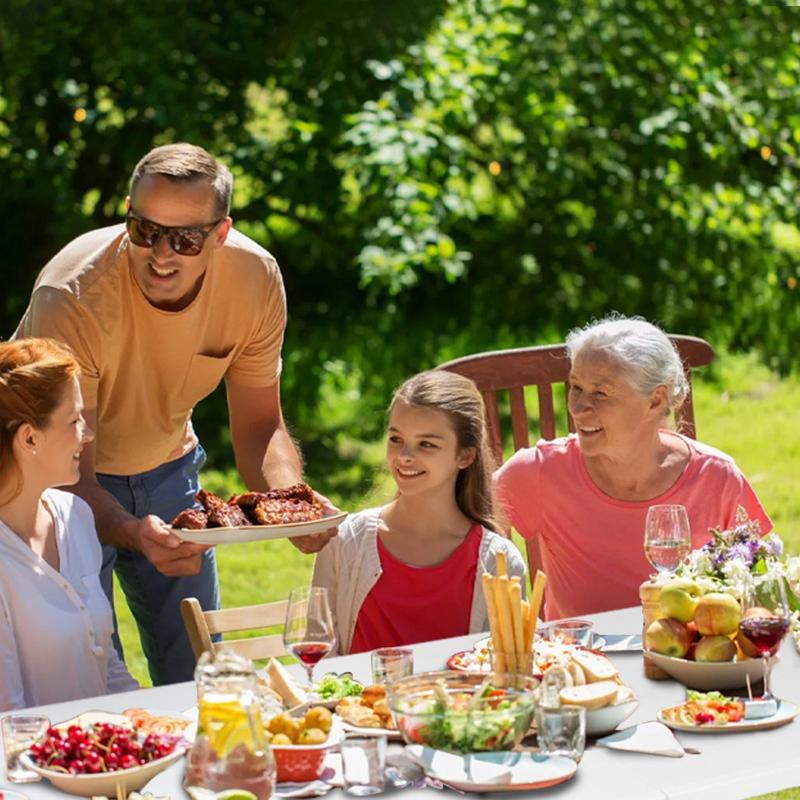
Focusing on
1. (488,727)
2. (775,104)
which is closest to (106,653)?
(488,727)

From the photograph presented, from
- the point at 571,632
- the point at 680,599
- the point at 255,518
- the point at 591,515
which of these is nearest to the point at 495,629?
the point at 571,632

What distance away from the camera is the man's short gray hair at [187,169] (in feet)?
13.8

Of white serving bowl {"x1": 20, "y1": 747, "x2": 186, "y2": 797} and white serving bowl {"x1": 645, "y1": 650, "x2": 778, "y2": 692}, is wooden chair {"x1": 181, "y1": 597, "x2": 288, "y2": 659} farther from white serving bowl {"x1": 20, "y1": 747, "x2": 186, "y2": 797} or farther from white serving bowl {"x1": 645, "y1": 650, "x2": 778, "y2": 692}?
white serving bowl {"x1": 645, "y1": 650, "x2": 778, "y2": 692}

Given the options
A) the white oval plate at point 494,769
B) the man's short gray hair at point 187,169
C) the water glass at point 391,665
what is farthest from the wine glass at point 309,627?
the man's short gray hair at point 187,169

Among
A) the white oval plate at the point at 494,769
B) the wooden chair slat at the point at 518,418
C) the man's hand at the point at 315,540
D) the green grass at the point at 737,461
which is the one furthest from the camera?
the green grass at the point at 737,461

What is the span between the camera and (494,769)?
289 cm

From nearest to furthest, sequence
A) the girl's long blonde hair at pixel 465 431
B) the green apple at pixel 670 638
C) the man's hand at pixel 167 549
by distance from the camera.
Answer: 1. the green apple at pixel 670 638
2. the man's hand at pixel 167 549
3. the girl's long blonde hair at pixel 465 431

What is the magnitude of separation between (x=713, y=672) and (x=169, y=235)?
5.79 feet

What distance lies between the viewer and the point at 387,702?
3002 millimetres

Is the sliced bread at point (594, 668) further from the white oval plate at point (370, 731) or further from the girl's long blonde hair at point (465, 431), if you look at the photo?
the girl's long blonde hair at point (465, 431)

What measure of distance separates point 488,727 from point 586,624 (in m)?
0.71

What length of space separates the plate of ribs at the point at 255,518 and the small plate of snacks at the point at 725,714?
1.05m

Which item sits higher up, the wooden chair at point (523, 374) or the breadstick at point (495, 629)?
the wooden chair at point (523, 374)

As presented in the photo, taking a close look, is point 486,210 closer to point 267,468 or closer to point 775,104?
point 775,104
